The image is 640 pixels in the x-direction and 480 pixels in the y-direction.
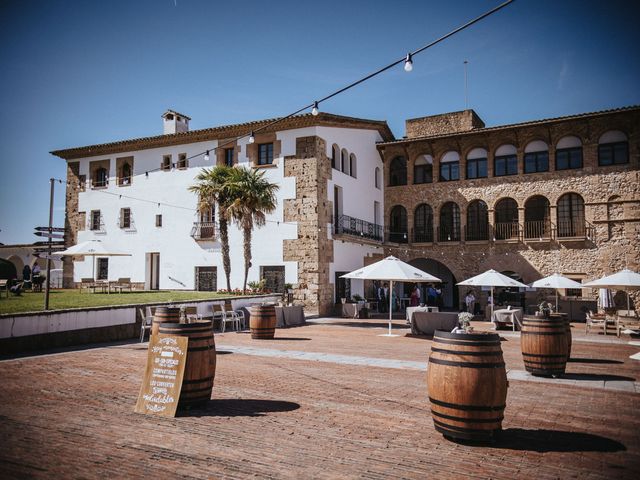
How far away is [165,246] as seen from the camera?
25750 mm

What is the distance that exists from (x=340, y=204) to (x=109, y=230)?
14.4 metres

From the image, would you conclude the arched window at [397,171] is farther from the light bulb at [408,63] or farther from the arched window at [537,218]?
the light bulb at [408,63]

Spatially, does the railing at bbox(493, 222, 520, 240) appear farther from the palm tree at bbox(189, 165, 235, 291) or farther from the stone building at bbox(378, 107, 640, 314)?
the palm tree at bbox(189, 165, 235, 291)

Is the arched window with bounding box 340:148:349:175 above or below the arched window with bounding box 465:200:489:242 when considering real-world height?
above

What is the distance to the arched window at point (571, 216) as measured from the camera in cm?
2395

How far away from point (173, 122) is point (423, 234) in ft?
57.4

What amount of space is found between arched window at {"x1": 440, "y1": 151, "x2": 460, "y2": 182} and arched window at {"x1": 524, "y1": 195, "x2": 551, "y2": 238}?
14.3ft

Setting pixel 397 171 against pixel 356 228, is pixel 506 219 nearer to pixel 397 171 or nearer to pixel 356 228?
pixel 397 171

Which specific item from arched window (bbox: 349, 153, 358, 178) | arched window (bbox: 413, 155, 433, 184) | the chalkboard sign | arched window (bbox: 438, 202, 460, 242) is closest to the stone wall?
arched window (bbox: 349, 153, 358, 178)

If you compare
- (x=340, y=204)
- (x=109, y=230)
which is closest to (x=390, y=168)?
(x=340, y=204)

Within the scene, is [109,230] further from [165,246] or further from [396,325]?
[396,325]

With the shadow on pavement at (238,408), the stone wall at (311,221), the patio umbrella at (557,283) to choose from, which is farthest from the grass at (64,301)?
the patio umbrella at (557,283)

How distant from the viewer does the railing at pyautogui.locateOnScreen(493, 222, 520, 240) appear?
83.0 feet

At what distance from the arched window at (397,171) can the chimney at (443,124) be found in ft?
7.14
